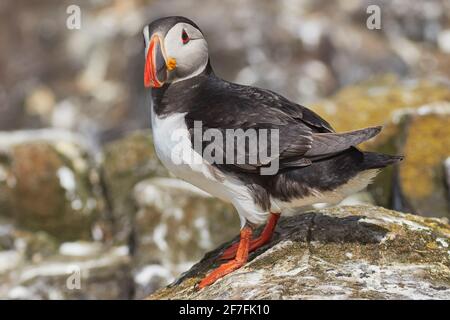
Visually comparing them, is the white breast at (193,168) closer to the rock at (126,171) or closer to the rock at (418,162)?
the rock at (418,162)

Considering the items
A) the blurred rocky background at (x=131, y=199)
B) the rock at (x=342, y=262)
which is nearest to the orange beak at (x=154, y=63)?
the rock at (x=342, y=262)

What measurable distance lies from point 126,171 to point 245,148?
5.30 meters

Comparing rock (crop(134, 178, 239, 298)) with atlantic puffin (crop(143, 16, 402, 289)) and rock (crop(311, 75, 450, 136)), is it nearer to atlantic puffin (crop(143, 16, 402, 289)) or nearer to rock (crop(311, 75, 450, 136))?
rock (crop(311, 75, 450, 136))

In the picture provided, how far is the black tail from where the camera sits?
4.84 meters

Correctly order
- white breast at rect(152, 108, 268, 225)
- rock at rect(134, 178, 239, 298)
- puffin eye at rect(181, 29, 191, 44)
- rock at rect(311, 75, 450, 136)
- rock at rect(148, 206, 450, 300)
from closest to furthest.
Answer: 1. rock at rect(148, 206, 450, 300)
2. white breast at rect(152, 108, 268, 225)
3. puffin eye at rect(181, 29, 191, 44)
4. rock at rect(134, 178, 239, 298)
5. rock at rect(311, 75, 450, 136)

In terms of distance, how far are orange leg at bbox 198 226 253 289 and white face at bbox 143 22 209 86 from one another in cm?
123

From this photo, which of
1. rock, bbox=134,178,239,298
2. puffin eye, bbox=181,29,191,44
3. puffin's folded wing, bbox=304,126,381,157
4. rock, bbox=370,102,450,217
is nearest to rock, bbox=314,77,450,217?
rock, bbox=370,102,450,217

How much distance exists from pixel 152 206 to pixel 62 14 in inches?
624

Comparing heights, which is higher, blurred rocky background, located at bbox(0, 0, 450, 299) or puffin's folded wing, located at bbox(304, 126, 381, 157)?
puffin's folded wing, located at bbox(304, 126, 381, 157)

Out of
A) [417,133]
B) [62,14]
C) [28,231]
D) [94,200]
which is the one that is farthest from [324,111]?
[62,14]

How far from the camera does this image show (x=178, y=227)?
8875 millimetres

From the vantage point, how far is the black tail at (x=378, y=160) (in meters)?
4.84
